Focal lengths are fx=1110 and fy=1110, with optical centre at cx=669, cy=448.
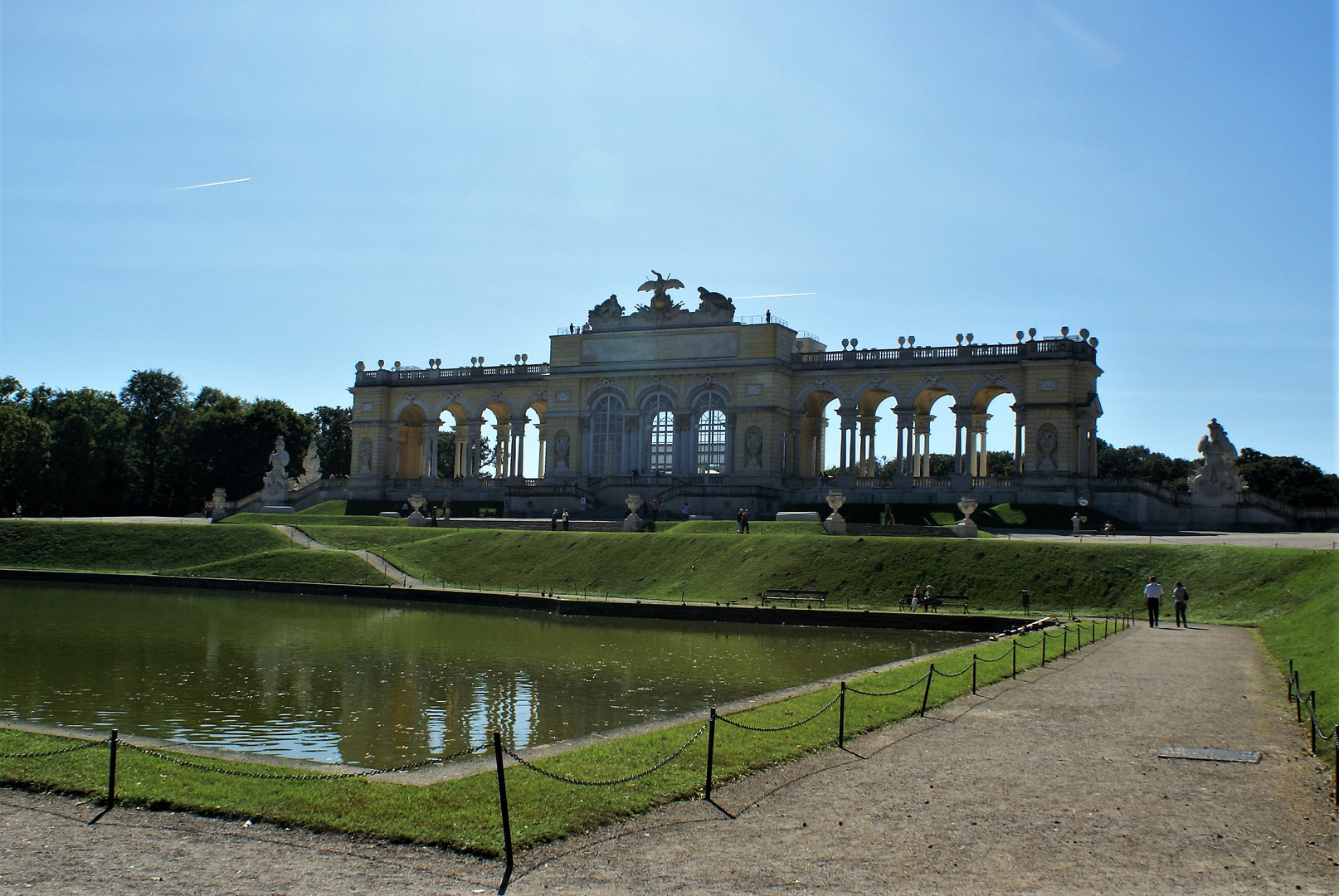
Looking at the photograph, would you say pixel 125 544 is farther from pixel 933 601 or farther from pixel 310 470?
pixel 933 601

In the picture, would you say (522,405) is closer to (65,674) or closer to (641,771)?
(65,674)

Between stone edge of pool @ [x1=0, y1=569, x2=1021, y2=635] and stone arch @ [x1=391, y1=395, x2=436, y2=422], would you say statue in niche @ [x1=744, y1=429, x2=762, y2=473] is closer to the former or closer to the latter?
stone arch @ [x1=391, y1=395, x2=436, y2=422]

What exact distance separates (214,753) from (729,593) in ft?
91.0

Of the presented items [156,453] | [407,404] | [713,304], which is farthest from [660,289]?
[156,453]

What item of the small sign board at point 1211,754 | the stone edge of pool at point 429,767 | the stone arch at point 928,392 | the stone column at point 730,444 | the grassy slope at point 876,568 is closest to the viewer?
the stone edge of pool at point 429,767

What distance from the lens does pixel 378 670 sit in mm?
24812

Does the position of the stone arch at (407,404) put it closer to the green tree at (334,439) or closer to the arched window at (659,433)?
the arched window at (659,433)

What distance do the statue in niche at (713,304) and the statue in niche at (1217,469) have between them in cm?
3042

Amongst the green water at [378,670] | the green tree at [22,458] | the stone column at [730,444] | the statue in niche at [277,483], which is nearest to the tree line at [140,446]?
the green tree at [22,458]

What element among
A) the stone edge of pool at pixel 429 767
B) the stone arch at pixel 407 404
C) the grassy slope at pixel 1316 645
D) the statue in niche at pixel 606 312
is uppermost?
the statue in niche at pixel 606 312

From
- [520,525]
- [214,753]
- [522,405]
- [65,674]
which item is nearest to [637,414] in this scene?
[522,405]

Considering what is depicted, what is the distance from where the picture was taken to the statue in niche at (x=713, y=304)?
7369 cm

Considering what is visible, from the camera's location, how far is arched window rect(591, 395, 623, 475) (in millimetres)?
76438

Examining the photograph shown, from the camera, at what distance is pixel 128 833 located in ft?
36.9
